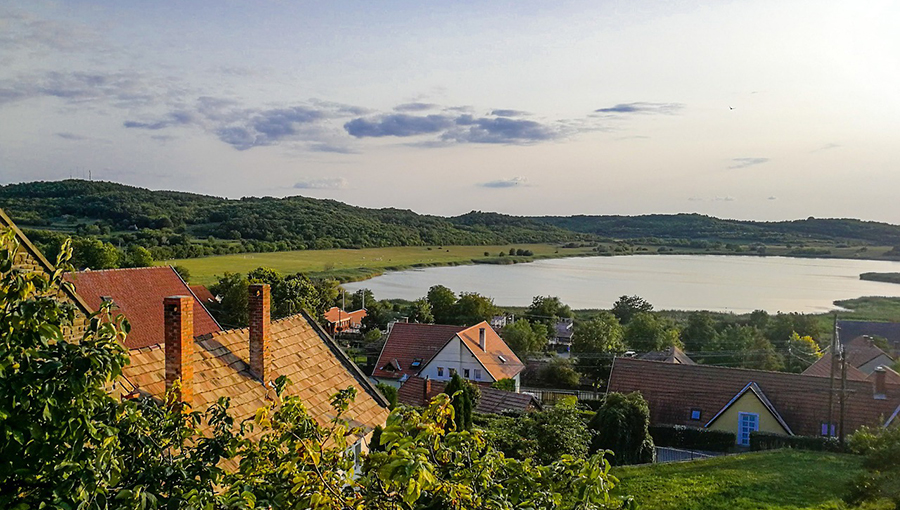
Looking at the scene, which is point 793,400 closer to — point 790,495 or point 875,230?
point 790,495

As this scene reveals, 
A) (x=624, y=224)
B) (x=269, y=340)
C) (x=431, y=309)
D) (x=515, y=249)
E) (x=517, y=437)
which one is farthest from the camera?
(x=624, y=224)

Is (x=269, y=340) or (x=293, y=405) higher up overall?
(x=293, y=405)

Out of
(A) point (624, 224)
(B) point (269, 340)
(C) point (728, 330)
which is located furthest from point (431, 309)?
(A) point (624, 224)

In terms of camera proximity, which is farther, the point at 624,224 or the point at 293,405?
the point at 624,224

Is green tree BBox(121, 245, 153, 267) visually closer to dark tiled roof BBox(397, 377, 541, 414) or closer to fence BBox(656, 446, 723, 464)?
dark tiled roof BBox(397, 377, 541, 414)

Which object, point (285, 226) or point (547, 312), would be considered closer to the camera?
point (547, 312)

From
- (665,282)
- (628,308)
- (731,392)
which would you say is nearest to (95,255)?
(731,392)

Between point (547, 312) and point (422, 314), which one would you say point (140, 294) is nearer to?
point (422, 314)

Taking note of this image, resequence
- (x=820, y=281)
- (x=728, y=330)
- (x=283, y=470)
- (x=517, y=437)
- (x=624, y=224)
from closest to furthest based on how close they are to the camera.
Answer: (x=283, y=470) < (x=517, y=437) < (x=728, y=330) < (x=820, y=281) < (x=624, y=224)
